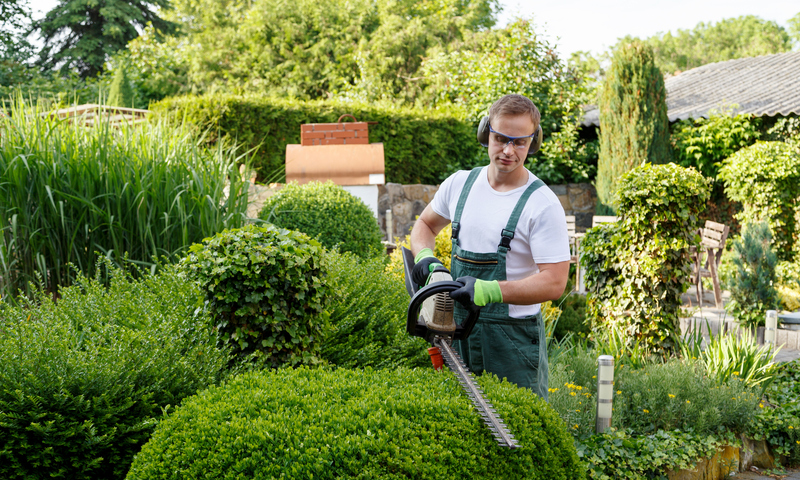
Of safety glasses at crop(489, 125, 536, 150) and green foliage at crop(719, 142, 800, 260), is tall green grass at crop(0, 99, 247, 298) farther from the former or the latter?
green foliage at crop(719, 142, 800, 260)

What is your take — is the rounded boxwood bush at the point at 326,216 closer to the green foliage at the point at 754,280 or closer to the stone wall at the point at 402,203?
the stone wall at the point at 402,203

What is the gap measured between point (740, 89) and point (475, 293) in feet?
44.6

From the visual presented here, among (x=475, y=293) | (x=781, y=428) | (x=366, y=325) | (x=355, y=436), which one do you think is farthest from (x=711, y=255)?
(x=355, y=436)

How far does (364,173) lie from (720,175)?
235 inches

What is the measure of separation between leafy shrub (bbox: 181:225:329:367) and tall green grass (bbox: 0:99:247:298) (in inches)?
49.5

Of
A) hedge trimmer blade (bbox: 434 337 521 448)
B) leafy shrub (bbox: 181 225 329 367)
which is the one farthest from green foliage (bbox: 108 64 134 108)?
hedge trimmer blade (bbox: 434 337 521 448)

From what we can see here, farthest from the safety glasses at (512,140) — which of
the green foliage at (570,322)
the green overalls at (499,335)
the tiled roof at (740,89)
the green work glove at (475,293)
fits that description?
the tiled roof at (740,89)

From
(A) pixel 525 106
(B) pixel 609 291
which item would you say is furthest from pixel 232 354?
(B) pixel 609 291

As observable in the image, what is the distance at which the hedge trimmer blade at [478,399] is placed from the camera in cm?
167

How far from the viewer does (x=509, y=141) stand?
83.9 inches

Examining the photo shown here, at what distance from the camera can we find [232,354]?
106 inches

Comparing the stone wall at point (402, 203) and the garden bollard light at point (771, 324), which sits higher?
the stone wall at point (402, 203)

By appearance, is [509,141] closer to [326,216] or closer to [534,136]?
[534,136]

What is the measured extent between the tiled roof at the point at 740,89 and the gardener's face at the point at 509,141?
10181mm
